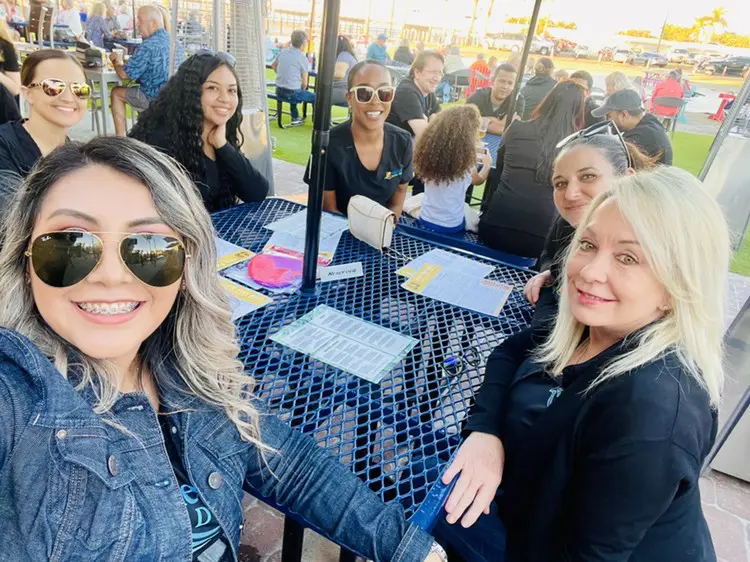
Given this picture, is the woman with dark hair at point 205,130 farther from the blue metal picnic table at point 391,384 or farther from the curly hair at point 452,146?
the curly hair at point 452,146

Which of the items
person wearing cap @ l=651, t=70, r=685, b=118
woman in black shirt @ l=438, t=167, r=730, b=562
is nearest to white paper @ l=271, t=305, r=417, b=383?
woman in black shirt @ l=438, t=167, r=730, b=562

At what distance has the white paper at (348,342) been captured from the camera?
140cm

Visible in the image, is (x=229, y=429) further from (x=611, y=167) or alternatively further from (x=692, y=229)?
(x=611, y=167)

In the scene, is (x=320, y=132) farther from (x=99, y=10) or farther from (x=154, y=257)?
(x=99, y=10)

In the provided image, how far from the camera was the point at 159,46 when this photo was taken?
5.61m

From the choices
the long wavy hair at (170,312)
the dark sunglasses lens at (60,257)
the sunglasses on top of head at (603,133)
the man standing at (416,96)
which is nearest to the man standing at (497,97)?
the man standing at (416,96)

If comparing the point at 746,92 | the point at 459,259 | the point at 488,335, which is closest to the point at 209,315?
the point at 488,335

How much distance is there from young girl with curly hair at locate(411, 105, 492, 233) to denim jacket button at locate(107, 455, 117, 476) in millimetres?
2572

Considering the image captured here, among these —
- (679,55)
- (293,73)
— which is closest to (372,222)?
(293,73)

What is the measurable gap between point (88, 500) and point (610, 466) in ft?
3.27

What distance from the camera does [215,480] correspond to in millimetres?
1062

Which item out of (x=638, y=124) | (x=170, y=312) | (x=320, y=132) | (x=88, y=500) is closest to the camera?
(x=88, y=500)

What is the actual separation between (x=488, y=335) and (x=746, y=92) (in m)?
5.87

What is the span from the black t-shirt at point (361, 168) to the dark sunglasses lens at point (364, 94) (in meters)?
0.21
